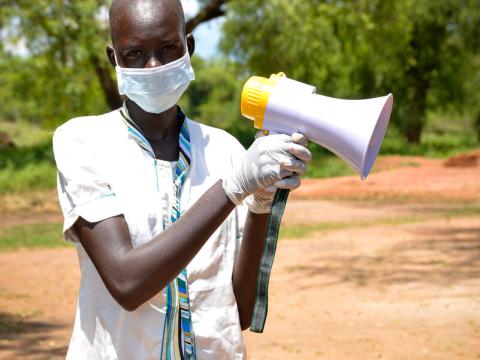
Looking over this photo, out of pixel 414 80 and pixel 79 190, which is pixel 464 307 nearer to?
pixel 79 190

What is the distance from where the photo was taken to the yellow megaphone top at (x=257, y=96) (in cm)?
179

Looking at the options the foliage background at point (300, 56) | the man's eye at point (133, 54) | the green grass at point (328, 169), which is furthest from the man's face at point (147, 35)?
the green grass at point (328, 169)

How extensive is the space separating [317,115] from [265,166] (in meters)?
0.17

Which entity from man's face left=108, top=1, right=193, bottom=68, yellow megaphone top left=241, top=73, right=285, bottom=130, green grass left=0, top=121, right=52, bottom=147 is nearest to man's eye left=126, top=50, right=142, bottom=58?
man's face left=108, top=1, right=193, bottom=68

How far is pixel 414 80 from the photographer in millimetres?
30922

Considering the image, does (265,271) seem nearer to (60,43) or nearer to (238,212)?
(238,212)

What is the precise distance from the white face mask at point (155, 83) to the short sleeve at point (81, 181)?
17cm

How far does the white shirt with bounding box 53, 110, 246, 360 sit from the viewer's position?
1.78 meters

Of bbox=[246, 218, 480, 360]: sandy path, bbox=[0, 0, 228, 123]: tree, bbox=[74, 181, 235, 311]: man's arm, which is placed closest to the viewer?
bbox=[74, 181, 235, 311]: man's arm

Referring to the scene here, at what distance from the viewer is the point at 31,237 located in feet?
37.9

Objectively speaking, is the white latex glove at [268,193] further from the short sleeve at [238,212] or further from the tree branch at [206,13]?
the tree branch at [206,13]

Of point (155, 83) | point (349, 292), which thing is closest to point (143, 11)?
point (155, 83)

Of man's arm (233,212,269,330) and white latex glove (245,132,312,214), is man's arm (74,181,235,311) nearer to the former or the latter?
white latex glove (245,132,312,214)

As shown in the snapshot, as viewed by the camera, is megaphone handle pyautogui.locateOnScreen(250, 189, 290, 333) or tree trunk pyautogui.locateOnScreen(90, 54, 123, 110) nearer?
megaphone handle pyautogui.locateOnScreen(250, 189, 290, 333)
